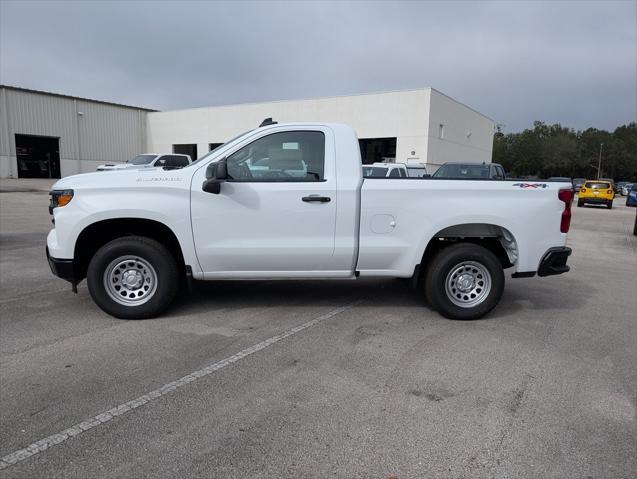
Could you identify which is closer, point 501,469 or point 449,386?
point 501,469

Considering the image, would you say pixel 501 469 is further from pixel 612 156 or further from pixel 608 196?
pixel 612 156

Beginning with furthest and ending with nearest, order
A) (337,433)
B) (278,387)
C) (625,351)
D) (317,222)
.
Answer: (317,222) → (625,351) → (278,387) → (337,433)

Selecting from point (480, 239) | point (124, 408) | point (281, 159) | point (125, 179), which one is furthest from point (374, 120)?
point (124, 408)

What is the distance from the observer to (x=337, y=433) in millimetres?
3084

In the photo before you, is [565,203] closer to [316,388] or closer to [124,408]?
[316,388]

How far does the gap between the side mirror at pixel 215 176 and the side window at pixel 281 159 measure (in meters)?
0.21

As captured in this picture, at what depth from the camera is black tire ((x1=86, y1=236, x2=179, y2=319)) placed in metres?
5.02

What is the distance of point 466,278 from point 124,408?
3.79 meters

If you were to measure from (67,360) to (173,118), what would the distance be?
4292 centimetres

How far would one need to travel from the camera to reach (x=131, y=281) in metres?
5.16

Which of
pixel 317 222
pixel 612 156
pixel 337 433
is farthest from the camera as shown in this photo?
pixel 612 156

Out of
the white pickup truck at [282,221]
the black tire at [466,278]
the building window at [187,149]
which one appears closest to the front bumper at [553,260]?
the white pickup truck at [282,221]

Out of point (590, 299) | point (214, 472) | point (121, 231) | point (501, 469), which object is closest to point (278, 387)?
point (214, 472)

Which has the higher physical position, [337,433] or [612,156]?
[612,156]
